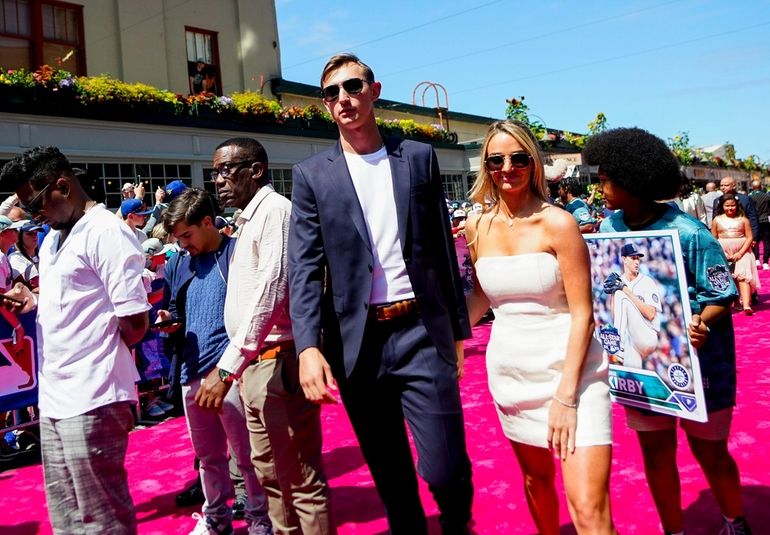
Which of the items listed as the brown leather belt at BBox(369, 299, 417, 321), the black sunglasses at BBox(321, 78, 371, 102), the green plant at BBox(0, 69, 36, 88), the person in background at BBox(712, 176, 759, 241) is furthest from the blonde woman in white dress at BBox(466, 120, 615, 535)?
the green plant at BBox(0, 69, 36, 88)

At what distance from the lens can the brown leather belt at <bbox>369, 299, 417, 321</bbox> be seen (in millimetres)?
2512

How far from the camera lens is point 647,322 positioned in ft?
8.88

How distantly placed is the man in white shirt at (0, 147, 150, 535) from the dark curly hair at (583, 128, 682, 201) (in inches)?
81.2

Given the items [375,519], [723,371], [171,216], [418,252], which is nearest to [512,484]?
[375,519]

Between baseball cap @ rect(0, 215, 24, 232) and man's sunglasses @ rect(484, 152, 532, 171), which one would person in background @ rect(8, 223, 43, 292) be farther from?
man's sunglasses @ rect(484, 152, 532, 171)

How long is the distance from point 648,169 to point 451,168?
1521 cm

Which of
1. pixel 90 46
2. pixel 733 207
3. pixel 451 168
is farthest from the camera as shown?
pixel 451 168

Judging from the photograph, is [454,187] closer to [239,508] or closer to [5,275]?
[5,275]

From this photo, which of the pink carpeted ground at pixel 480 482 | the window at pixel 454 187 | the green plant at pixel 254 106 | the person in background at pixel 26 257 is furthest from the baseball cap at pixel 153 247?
the window at pixel 454 187

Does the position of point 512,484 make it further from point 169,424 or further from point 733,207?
point 733,207

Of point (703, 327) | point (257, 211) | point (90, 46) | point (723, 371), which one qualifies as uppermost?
point (90, 46)

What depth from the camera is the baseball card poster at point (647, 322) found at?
260cm

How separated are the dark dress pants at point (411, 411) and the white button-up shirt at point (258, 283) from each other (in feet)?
1.42

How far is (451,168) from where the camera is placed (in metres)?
17.8
